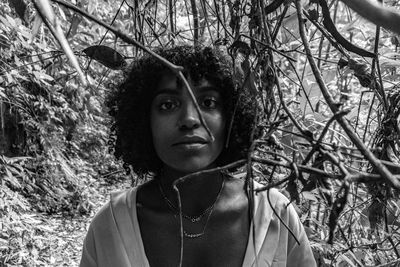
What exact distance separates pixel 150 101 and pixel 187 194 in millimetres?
261

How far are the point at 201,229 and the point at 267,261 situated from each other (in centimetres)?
19

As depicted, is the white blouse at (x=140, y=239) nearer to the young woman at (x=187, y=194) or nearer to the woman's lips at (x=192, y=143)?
the young woman at (x=187, y=194)

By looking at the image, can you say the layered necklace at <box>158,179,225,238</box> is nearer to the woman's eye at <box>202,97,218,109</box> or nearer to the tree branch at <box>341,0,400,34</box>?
the woman's eye at <box>202,97,218,109</box>

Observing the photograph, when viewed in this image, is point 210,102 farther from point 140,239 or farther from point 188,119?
point 140,239

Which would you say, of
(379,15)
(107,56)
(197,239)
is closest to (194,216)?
(197,239)

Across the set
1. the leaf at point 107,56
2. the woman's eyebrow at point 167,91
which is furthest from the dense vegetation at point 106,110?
the woman's eyebrow at point 167,91

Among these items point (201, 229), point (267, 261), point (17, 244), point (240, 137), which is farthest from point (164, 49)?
point (17, 244)

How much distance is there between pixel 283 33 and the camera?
1396 millimetres

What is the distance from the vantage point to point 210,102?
4.14 ft

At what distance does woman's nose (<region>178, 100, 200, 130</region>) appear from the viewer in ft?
3.82

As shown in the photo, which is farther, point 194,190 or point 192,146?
point 194,190

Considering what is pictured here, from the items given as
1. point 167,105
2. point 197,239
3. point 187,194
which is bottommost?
point 197,239

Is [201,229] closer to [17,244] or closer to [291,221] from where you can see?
[291,221]

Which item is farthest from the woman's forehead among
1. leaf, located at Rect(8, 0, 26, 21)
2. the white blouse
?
leaf, located at Rect(8, 0, 26, 21)
